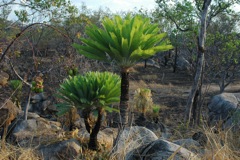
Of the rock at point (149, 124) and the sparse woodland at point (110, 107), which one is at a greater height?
the sparse woodland at point (110, 107)

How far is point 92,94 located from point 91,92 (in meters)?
0.06

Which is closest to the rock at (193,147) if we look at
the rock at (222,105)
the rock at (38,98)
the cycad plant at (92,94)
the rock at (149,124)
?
the cycad plant at (92,94)

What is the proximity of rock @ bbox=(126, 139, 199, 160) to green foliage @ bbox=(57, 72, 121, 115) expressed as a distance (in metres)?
2.96

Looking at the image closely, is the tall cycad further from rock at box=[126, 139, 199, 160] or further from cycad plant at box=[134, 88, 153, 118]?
cycad plant at box=[134, 88, 153, 118]

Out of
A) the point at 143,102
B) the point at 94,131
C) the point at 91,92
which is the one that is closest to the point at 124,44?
the point at 91,92

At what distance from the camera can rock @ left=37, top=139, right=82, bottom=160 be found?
5.98 m

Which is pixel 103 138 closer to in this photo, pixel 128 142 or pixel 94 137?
pixel 94 137

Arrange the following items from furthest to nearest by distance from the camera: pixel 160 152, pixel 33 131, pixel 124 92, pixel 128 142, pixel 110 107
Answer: pixel 110 107 < pixel 33 131 < pixel 124 92 < pixel 128 142 < pixel 160 152

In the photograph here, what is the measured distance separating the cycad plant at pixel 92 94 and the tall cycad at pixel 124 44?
68cm

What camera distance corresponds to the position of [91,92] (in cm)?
636

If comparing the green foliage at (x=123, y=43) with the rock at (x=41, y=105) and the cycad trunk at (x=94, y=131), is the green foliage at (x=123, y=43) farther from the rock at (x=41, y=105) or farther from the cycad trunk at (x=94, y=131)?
the rock at (x=41, y=105)

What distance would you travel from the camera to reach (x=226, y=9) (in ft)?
36.2

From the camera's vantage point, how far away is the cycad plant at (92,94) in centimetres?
640

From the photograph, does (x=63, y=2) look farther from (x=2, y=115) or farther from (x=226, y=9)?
(x=226, y=9)
